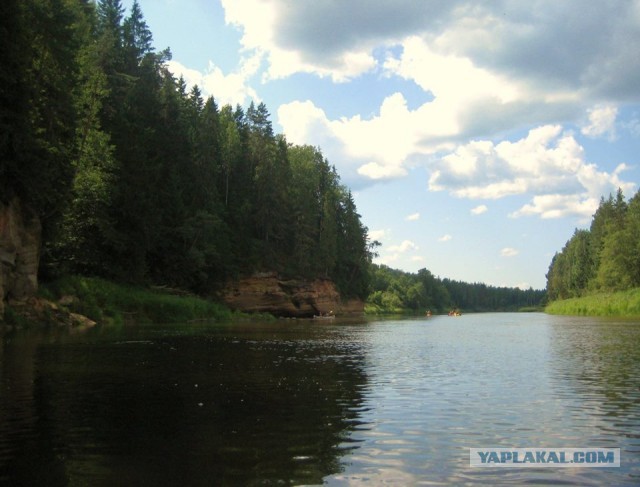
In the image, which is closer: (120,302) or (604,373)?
(604,373)

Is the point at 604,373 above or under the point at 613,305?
under

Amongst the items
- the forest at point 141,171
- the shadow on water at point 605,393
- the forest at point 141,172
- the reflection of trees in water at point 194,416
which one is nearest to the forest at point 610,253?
the forest at point 141,172

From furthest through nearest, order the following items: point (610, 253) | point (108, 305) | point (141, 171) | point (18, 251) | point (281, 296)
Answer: point (610, 253), point (281, 296), point (141, 171), point (108, 305), point (18, 251)

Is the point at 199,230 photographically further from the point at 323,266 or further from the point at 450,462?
the point at 450,462

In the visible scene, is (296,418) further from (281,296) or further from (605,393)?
(281,296)

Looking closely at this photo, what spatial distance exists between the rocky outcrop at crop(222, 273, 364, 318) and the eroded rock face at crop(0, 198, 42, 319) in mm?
39736

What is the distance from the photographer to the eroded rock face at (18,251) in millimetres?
33844

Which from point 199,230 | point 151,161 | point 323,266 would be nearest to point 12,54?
point 151,161

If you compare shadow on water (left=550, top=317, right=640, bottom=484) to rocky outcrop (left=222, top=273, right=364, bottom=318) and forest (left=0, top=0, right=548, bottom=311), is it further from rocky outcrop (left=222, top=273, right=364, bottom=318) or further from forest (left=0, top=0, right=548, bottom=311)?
rocky outcrop (left=222, top=273, right=364, bottom=318)

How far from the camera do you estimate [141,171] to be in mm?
56062

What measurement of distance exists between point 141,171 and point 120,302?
543 inches

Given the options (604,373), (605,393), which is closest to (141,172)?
(604,373)

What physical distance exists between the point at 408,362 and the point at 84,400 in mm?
13438

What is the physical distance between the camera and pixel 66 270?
153 ft
